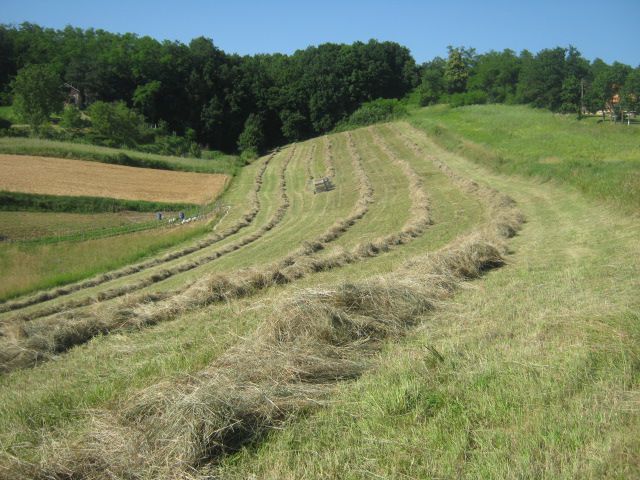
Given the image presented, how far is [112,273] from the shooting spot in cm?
2469

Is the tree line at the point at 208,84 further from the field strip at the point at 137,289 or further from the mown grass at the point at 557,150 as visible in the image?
the field strip at the point at 137,289

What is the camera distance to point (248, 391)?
5.54 metres

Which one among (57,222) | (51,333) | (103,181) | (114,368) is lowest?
(57,222)

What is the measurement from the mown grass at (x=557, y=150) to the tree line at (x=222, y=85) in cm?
3208

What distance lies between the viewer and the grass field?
4422 mm

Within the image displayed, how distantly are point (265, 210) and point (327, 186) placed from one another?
257 inches

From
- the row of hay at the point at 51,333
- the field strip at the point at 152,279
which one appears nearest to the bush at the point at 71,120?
the field strip at the point at 152,279

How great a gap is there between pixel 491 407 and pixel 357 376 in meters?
1.77

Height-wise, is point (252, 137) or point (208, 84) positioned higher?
point (208, 84)

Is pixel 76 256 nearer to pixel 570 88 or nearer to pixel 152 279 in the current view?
pixel 152 279

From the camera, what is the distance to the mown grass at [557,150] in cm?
2119

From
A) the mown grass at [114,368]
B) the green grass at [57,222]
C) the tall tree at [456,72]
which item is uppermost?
the tall tree at [456,72]

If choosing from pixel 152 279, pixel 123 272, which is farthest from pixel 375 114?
pixel 152 279

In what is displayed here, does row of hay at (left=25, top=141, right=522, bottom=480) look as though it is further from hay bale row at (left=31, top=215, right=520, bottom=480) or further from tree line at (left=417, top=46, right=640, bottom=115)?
tree line at (left=417, top=46, right=640, bottom=115)
